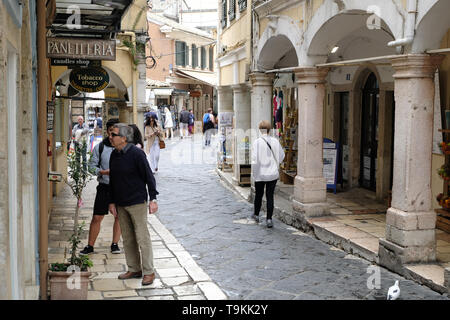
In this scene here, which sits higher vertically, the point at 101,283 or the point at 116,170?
the point at 116,170

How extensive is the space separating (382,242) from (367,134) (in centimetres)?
563

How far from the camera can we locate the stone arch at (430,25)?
6680 millimetres

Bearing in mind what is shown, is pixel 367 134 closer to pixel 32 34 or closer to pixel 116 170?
pixel 116 170

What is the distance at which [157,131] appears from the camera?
16922mm

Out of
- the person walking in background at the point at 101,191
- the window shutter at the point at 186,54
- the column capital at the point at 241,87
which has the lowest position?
the person walking in background at the point at 101,191

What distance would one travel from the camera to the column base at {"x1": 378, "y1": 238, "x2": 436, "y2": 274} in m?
7.13

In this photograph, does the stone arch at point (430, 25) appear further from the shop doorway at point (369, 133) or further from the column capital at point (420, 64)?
the shop doorway at point (369, 133)

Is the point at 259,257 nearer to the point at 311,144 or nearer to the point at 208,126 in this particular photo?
the point at 311,144

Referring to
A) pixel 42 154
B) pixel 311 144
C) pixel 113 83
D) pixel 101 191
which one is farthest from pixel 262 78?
pixel 42 154

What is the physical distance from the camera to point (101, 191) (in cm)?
807

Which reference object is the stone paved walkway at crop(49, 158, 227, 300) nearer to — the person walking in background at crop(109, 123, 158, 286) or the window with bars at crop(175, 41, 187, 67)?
the person walking in background at crop(109, 123, 158, 286)

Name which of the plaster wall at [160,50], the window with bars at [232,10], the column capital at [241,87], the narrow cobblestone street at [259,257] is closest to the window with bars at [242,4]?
the window with bars at [232,10]

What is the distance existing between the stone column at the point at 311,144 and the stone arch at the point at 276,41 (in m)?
0.69
